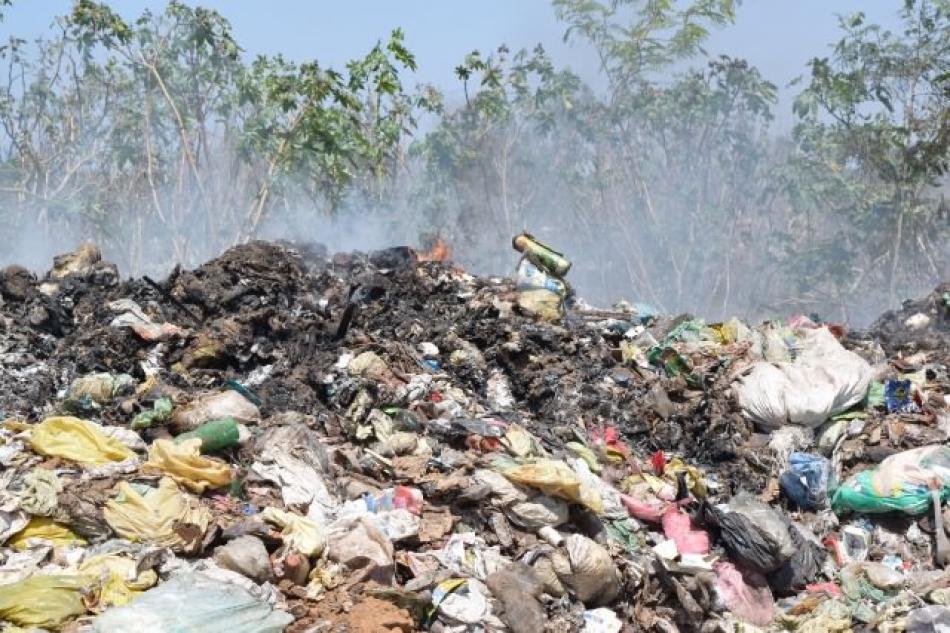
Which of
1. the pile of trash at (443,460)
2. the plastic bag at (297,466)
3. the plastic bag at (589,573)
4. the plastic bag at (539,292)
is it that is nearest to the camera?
the pile of trash at (443,460)

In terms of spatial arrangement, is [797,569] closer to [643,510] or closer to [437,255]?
[643,510]

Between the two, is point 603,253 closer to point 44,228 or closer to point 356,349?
point 44,228

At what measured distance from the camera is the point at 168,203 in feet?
57.7

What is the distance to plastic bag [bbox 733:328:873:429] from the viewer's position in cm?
697

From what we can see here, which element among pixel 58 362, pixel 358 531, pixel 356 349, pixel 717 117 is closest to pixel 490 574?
pixel 358 531

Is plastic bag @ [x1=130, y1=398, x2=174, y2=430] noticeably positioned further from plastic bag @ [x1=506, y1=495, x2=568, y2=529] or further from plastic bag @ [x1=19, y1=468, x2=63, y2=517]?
plastic bag @ [x1=506, y1=495, x2=568, y2=529]

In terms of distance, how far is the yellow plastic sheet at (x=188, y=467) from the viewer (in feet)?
16.3

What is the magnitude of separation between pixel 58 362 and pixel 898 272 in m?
14.6

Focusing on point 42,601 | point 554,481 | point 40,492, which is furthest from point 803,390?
point 42,601

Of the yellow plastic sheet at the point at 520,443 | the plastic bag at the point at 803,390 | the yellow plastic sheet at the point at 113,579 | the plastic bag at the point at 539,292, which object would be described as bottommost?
the yellow plastic sheet at the point at 113,579

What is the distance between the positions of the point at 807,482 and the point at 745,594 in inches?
47.0

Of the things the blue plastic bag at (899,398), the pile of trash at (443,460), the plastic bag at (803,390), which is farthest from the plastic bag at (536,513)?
the blue plastic bag at (899,398)

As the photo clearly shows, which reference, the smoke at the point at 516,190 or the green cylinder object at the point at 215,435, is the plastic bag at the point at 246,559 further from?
the smoke at the point at 516,190

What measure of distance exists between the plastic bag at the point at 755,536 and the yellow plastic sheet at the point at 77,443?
3.38 metres
